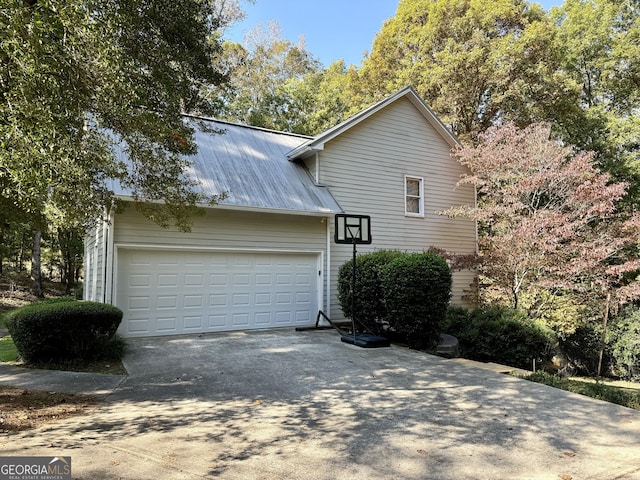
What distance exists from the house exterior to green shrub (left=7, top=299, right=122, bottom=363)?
171 cm

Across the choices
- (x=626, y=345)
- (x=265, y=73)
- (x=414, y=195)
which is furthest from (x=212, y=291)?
(x=265, y=73)

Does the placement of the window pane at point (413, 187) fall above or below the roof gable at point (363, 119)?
below

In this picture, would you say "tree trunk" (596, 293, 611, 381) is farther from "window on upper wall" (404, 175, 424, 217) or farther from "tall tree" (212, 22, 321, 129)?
"tall tree" (212, 22, 321, 129)

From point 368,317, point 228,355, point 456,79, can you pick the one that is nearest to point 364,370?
point 228,355

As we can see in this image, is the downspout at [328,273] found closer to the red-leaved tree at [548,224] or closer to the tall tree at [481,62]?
the red-leaved tree at [548,224]

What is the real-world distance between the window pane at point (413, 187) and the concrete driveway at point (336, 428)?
24.5 ft

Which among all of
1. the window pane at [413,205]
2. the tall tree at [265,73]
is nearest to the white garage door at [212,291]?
the window pane at [413,205]

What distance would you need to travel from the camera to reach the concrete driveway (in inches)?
120

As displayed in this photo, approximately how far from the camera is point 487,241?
36.1ft

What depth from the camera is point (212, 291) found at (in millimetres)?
9500

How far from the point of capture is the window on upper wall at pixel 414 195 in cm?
1289

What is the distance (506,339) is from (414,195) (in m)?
5.60

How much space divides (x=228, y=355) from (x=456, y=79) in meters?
13.8

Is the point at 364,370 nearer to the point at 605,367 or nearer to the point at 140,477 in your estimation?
the point at 140,477
